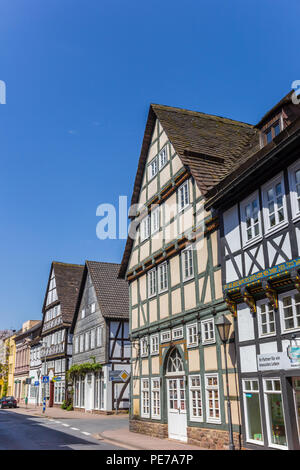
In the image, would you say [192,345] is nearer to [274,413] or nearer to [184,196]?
[274,413]

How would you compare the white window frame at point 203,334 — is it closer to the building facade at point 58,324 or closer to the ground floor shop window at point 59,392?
the building facade at point 58,324

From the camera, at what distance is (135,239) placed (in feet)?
78.4

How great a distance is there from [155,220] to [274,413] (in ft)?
36.7

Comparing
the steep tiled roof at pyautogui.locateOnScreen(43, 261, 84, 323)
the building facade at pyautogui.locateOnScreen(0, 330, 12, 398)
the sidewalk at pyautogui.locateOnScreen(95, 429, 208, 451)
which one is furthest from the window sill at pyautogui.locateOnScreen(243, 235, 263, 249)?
the building facade at pyautogui.locateOnScreen(0, 330, 12, 398)

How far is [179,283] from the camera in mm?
18625

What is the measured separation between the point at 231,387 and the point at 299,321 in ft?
12.9

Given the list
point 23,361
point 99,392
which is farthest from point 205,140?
point 23,361

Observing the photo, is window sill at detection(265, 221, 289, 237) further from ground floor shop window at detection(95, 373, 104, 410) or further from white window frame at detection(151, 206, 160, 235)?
ground floor shop window at detection(95, 373, 104, 410)

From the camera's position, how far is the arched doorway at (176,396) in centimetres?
1766

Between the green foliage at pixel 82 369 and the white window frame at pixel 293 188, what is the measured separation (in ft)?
87.9

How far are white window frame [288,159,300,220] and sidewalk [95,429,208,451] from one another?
28.2 feet

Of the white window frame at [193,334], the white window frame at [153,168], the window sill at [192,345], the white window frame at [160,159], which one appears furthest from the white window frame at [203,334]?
the white window frame at [153,168]

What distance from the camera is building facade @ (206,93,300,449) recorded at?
11.8 m
